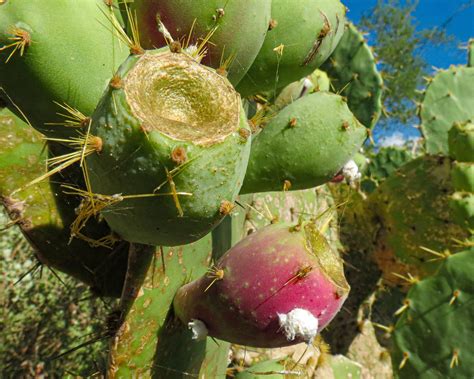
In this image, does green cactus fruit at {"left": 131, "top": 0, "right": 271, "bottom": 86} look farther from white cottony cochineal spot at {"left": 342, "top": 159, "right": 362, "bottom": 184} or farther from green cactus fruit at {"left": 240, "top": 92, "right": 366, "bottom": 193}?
white cottony cochineal spot at {"left": 342, "top": 159, "right": 362, "bottom": 184}

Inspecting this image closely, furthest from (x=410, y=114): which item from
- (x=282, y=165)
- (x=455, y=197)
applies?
(x=282, y=165)

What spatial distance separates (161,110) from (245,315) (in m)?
0.32

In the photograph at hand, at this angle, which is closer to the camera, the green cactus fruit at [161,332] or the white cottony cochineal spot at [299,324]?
the white cottony cochineal spot at [299,324]

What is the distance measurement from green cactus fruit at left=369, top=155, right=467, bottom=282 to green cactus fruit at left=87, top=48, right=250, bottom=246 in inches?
64.4

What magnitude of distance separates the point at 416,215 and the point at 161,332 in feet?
4.85

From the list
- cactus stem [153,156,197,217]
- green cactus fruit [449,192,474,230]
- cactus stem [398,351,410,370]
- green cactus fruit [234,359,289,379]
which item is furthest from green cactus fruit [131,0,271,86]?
green cactus fruit [449,192,474,230]

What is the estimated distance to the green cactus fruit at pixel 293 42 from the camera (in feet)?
3.10

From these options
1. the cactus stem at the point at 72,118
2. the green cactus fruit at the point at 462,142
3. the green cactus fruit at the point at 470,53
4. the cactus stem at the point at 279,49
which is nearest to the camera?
the cactus stem at the point at 72,118

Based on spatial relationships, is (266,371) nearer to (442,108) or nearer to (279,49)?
(279,49)

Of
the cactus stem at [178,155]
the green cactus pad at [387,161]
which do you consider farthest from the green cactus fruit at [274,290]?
the green cactus pad at [387,161]

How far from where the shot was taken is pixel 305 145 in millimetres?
926

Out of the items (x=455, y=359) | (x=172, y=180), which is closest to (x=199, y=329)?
(x=172, y=180)

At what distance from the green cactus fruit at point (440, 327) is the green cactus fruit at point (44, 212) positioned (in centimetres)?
92

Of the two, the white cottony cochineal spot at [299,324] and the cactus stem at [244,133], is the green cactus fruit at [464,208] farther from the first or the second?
the cactus stem at [244,133]
